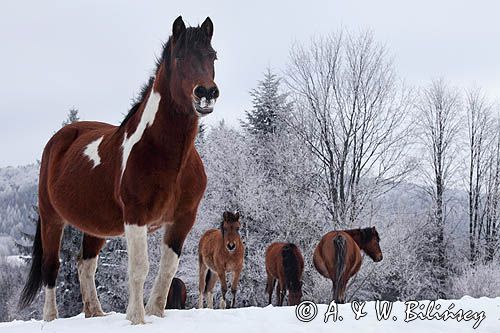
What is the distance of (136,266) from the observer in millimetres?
3967

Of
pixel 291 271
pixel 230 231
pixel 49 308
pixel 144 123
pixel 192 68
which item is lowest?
pixel 49 308

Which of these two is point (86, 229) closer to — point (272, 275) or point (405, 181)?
point (272, 275)

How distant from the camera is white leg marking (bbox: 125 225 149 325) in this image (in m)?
3.90

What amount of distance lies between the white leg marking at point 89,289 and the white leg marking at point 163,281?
874mm

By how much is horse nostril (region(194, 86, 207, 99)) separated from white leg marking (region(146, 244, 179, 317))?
4.69ft

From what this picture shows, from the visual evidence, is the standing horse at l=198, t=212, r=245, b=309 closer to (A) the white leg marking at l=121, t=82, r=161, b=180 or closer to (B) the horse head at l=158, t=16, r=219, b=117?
(A) the white leg marking at l=121, t=82, r=161, b=180

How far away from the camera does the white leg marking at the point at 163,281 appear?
432cm

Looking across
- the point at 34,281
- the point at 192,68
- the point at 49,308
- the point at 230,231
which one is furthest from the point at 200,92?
the point at 230,231

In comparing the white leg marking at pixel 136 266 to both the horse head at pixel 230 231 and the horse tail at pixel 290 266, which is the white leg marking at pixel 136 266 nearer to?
the horse head at pixel 230 231

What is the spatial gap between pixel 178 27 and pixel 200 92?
0.66 m

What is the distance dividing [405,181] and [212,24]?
18.0m

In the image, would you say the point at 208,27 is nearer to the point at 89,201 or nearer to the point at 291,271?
the point at 89,201

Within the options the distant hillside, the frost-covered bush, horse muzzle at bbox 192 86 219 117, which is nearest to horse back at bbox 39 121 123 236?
horse muzzle at bbox 192 86 219 117

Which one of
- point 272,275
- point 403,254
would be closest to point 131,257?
point 272,275
